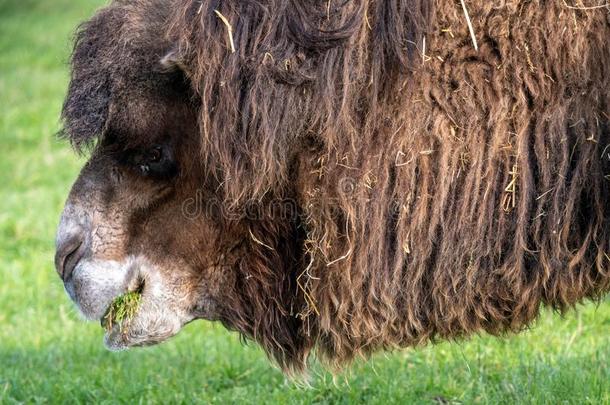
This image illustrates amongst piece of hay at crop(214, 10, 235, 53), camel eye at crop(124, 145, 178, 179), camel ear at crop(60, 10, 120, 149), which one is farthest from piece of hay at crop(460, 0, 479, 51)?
camel ear at crop(60, 10, 120, 149)

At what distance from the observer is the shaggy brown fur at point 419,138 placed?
381 centimetres

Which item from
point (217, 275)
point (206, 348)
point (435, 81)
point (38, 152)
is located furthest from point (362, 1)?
point (38, 152)

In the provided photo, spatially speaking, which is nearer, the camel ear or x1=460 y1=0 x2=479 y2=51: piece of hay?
x1=460 y1=0 x2=479 y2=51: piece of hay

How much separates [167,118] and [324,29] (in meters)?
0.78

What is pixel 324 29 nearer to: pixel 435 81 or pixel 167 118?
pixel 435 81

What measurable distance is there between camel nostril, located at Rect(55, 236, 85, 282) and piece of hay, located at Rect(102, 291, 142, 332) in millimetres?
238

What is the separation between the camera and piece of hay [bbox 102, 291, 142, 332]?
427 centimetres

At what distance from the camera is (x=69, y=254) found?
431cm

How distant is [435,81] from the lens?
3.86 m

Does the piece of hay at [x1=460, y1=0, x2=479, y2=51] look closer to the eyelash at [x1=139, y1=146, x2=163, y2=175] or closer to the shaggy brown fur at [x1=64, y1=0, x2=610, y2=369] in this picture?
the shaggy brown fur at [x1=64, y1=0, x2=610, y2=369]

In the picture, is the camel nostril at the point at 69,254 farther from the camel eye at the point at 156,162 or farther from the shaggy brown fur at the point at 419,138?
the shaggy brown fur at the point at 419,138

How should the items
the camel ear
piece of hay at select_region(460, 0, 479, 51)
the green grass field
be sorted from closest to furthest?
piece of hay at select_region(460, 0, 479, 51) < the camel ear < the green grass field

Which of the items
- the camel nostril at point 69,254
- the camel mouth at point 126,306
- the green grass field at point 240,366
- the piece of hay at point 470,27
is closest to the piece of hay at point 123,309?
the camel mouth at point 126,306

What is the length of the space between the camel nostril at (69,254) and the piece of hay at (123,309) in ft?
0.78
